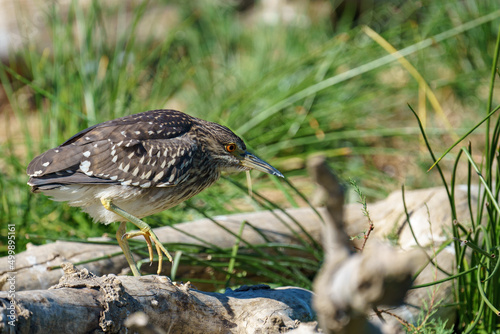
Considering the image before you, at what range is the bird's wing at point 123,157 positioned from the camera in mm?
2785

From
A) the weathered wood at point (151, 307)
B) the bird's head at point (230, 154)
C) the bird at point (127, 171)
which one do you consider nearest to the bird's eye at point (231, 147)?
the bird's head at point (230, 154)

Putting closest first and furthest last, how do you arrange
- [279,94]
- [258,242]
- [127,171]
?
[127,171] → [258,242] → [279,94]

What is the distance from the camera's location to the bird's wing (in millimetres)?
2785

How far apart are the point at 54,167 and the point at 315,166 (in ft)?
6.50

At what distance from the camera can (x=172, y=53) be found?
7051mm

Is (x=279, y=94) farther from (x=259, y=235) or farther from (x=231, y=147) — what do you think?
(x=231, y=147)

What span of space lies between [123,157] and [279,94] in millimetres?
2923

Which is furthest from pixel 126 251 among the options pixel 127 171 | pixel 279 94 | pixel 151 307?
pixel 279 94

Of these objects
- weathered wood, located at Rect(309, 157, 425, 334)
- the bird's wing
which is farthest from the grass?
weathered wood, located at Rect(309, 157, 425, 334)

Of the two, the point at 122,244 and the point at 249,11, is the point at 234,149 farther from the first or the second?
the point at 249,11

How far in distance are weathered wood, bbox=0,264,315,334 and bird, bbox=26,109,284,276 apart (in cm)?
38

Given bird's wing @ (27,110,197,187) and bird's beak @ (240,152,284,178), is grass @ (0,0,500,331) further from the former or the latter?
bird's wing @ (27,110,197,187)

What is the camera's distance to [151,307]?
2.24 m

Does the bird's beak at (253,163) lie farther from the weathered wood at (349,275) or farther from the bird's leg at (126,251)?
the weathered wood at (349,275)
